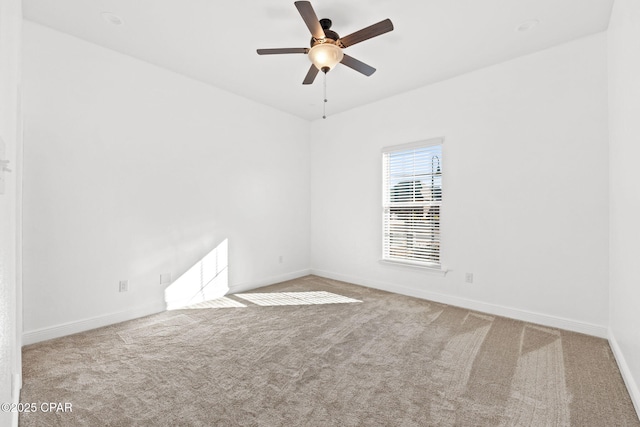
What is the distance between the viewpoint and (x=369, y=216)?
486cm

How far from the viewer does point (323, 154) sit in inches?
217

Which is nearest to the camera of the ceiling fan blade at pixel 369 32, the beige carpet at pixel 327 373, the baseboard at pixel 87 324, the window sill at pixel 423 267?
the beige carpet at pixel 327 373

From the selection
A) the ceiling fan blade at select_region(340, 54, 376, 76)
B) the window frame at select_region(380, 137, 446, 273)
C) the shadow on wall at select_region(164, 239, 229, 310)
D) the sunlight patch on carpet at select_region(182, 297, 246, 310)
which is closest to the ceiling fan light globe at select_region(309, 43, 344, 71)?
the ceiling fan blade at select_region(340, 54, 376, 76)

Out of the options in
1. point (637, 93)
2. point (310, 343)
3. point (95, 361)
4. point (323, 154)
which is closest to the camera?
point (637, 93)

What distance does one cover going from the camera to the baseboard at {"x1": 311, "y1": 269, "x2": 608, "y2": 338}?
3.02m

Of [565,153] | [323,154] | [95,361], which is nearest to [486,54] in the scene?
[565,153]

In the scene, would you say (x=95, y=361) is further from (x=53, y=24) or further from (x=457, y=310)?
(x=457, y=310)

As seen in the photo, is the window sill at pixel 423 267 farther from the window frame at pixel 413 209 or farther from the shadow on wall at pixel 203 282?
the shadow on wall at pixel 203 282

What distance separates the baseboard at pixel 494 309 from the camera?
3.02m

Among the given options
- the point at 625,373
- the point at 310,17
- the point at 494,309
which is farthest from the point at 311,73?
the point at 625,373

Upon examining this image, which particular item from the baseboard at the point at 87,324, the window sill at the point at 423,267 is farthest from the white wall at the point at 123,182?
the window sill at the point at 423,267

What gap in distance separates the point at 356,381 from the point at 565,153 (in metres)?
3.11

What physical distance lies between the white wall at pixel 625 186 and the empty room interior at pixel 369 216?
40 mm

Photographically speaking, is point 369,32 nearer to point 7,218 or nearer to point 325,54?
point 325,54
